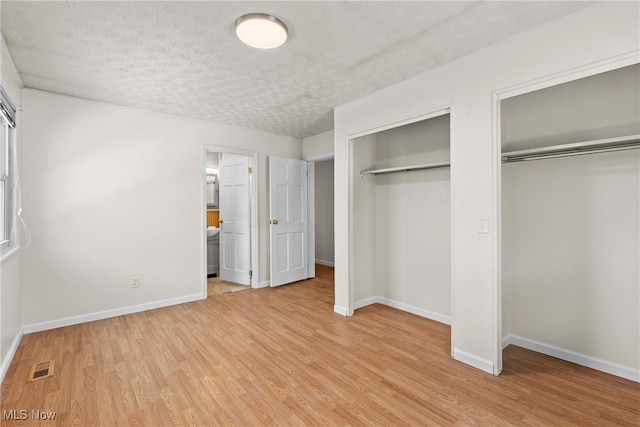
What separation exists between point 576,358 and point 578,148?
1656 mm

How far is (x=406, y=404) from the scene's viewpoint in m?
1.92

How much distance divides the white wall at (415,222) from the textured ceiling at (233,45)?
0.85 m

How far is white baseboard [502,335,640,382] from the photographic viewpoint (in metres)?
2.17

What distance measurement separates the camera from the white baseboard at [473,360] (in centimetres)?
228

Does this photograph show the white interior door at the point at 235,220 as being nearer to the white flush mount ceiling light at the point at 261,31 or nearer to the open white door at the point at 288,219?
the open white door at the point at 288,219

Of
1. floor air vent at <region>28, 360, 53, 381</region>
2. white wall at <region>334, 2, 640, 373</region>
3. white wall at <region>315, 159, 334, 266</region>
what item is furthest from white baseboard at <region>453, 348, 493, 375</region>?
white wall at <region>315, 159, 334, 266</region>

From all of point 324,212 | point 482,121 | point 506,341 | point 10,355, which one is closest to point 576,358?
point 506,341

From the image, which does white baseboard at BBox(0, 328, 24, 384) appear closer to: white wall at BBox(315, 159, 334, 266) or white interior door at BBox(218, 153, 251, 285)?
white interior door at BBox(218, 153, 251, 285)

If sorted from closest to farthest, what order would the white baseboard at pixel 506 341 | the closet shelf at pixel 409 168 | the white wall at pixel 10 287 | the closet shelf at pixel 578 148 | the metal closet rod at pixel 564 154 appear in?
1. the closet shelf at pixel 578 148
2. the metal closet rod at pixel 564 154
3. the white wall at pixel 10 287
4. the white baseboard at pixel 506 341
5. the closet shelf at pixel 409 168

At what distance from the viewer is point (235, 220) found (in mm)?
4992

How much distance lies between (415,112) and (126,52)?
2462 mm

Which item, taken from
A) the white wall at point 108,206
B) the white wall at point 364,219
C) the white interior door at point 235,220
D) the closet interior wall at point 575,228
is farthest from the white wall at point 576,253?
the white wall at point 108,206

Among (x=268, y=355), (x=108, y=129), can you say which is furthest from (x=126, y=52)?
(x=268, y=355)

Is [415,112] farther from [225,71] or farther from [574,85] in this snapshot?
[225,71]
